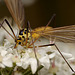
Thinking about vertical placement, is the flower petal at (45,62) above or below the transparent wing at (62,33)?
below

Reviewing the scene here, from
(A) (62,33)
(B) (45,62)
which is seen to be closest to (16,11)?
(A) (62,33)

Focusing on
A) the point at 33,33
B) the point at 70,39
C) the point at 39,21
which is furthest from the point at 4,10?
the point at 70,39

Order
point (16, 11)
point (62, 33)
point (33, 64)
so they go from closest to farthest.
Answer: point (33, 64)
point (62, 33)
point (16, 11)

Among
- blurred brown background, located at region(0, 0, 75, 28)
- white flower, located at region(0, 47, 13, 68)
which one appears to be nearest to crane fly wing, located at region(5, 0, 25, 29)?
white flower, located at region(0, 47, 13, 68)

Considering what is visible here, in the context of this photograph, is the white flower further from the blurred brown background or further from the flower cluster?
the blurred brown background

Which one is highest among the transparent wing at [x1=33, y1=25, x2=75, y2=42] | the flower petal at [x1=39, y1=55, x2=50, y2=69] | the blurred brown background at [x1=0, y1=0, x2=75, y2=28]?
the blurred brown background at [x1=0, y1=0, x2=75, y2=28]

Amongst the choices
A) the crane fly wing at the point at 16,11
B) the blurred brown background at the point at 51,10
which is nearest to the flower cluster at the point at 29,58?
the crane fly wing at the point at 16,11

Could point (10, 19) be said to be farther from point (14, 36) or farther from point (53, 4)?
point (53, 4)

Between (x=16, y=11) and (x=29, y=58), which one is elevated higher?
(x=16, y=11)

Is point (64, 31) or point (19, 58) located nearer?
point (19, 58)

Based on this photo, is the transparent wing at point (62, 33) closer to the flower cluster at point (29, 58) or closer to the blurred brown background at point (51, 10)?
the flower cluster at point (29, 58)

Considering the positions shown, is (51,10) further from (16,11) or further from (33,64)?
(33,64)
